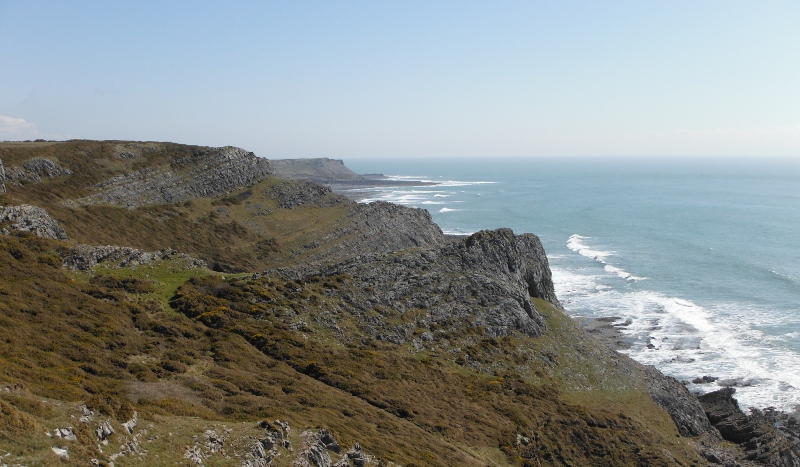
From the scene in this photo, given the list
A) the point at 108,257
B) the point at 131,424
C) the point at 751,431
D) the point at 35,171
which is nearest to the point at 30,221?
the point at 108,257

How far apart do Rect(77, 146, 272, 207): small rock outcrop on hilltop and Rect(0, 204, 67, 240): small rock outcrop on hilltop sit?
29.1 meters

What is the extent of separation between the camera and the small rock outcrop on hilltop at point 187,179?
90375mm

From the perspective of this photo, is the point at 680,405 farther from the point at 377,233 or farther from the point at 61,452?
the point at 377,233

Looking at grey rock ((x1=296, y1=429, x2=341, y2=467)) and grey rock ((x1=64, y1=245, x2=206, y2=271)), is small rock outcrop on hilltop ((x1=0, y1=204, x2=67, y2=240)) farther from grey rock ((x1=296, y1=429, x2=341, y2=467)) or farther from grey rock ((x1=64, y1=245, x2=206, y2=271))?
grey rock ((x1=296, y1=429, x2=341, y2=467))

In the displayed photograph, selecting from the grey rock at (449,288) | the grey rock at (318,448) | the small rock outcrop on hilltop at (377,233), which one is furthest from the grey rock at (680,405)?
A: the small rock outcrop on hilltop at (377,233)

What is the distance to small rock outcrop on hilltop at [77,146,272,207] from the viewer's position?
90.4 meters

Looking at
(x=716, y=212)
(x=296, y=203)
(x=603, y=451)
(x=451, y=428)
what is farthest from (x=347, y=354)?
(x=716, y=212)

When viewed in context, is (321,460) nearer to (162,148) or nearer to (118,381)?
(118,381)

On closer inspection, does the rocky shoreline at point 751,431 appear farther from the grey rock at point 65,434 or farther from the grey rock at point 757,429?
the grey rock at point 65,434

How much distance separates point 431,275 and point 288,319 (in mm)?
18512

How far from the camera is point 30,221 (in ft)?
176

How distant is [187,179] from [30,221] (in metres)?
51.8

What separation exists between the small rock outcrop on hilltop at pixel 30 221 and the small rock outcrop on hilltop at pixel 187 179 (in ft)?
95.4

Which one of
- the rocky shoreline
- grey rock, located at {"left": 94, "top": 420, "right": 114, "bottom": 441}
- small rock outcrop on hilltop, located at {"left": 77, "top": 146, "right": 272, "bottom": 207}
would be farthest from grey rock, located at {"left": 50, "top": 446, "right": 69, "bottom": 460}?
small rock outcrop on hilltop, located at {"left": 77, "top": 146, "right": 272, "bottom": 207}
